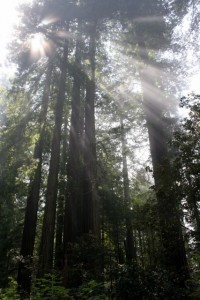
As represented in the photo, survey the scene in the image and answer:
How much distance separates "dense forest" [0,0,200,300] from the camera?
8.31 m

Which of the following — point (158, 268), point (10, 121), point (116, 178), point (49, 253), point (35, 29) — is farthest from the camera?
point (116, 178)

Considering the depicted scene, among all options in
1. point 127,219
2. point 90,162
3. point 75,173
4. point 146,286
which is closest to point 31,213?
point 75,173

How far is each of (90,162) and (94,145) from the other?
0.85 m

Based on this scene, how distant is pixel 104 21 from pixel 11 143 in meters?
7.38

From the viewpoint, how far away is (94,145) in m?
14.4

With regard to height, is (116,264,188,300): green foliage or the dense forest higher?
the dense forest

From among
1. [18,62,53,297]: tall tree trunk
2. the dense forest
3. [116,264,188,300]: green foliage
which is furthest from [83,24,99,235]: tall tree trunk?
[116,264,188,300]: green foliage

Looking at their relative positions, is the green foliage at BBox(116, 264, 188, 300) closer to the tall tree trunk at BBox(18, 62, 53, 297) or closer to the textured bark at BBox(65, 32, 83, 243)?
the textured bark at BBox(65, 32, 83, 243)

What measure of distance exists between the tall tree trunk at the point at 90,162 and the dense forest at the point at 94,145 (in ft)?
0.15

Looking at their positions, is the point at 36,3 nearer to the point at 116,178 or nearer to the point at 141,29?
the point at 141,29

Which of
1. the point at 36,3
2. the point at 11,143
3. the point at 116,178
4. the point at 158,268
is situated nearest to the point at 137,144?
the point at 116,178

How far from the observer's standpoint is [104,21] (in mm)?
16078

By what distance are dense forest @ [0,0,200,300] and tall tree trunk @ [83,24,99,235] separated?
47 mm

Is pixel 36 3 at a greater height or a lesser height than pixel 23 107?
greater
